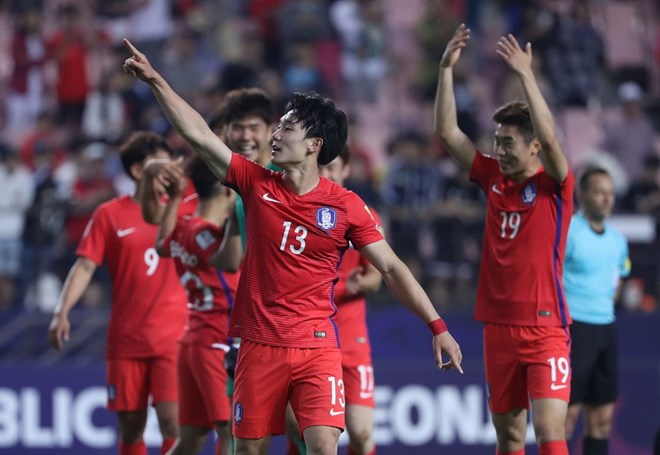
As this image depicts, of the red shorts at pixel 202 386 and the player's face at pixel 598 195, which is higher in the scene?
the player's face at pixel 598 195

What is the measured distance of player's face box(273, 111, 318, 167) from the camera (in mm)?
6605

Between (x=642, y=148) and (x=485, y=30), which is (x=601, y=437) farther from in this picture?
(x=485, y=30)

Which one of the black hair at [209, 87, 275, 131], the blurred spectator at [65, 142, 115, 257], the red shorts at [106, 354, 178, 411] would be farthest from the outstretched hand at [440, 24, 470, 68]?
the blurred spectator at [65, 142, 115, 257]

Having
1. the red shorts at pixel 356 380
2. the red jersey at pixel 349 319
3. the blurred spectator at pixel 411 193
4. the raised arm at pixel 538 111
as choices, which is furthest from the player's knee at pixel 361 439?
the blurred spectator at pixel 411 193

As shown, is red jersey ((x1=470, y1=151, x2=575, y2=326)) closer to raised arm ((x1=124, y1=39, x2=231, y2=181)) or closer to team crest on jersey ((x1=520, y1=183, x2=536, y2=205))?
team crest on jersey ((x1=520, y1=183, x2=536, y2=205))

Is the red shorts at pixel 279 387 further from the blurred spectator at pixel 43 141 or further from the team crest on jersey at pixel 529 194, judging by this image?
the blurred spectator at pixel 43 141

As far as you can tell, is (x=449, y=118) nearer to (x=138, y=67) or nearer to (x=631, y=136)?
(x=138, y=67)

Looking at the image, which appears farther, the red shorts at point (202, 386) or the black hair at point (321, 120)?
the red shorts at point (202, 386)

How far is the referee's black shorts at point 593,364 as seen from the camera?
9.23 metres

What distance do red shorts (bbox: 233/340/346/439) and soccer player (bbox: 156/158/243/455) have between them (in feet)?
4.40

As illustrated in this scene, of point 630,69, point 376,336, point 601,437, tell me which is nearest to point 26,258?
point 376,336

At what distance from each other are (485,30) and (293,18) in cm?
285

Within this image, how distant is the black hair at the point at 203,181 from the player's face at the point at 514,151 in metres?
1.81

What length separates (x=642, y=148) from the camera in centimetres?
1541
